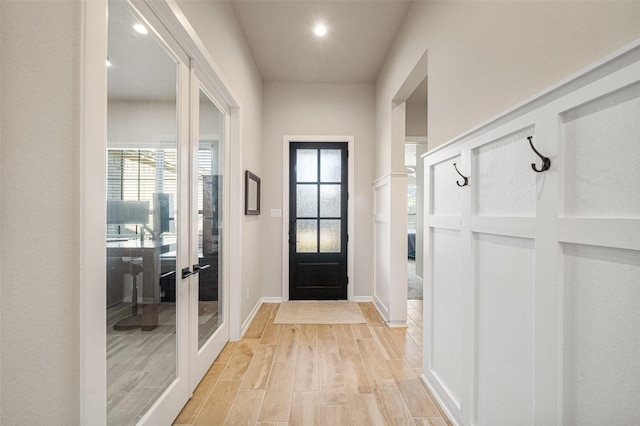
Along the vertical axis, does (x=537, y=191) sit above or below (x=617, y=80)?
below

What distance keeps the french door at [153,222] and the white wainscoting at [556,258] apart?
152cm

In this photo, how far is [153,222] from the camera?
4.79 feet

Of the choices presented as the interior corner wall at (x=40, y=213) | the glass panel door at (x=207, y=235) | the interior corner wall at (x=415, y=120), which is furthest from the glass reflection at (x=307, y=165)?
the interior corner wall at (x=40, y=213)

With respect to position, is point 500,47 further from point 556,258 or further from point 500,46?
point 556,258

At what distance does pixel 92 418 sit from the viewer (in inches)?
38.3

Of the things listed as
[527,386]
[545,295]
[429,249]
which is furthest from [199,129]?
[527,386]

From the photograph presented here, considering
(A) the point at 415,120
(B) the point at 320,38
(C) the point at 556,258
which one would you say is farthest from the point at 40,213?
(A) the point at 415,120

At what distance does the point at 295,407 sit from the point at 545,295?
1.46 m

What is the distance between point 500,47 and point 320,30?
2.06 meters

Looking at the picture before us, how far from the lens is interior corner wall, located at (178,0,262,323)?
1965mm

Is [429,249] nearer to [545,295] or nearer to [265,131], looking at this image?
[545,295]

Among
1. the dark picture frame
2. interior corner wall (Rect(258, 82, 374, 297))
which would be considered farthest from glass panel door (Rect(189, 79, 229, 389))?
interior corner wall (Rect(258, 82, 374, 297))

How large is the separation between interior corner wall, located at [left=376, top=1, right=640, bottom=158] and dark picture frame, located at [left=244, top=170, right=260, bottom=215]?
1736 mm

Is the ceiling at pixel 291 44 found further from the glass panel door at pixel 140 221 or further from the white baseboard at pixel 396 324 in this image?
the white baseboard at pixel 396 324
